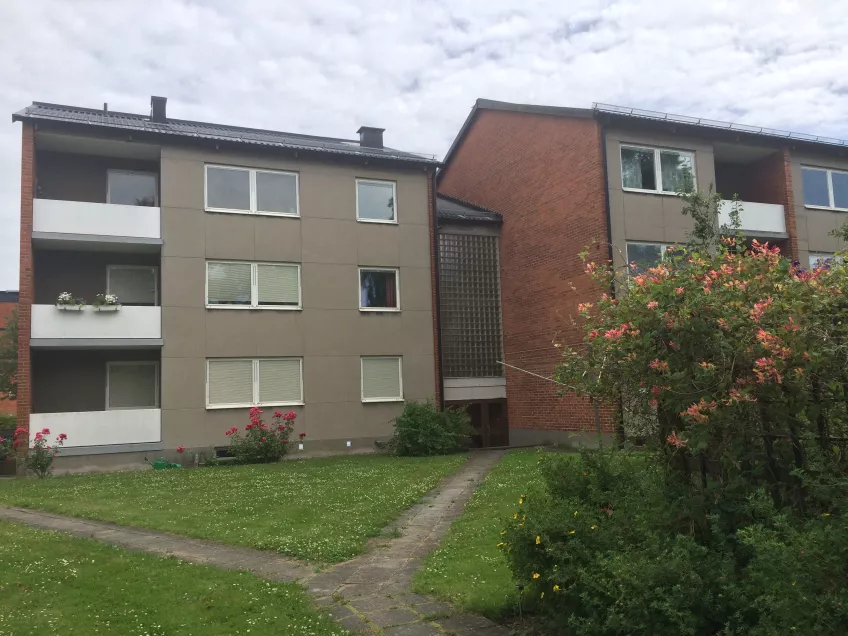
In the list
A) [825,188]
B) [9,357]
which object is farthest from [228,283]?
[825,188]

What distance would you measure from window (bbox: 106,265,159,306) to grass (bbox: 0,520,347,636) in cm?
1216

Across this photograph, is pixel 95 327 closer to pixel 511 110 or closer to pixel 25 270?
pixel 25 270

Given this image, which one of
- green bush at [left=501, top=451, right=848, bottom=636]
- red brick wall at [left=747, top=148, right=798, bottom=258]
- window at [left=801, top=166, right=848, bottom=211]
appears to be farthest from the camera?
window at [left=801, top=166, right=848, bottom=211]

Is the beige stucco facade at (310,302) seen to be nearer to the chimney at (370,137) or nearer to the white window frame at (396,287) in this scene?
the white window frame at (396,287)

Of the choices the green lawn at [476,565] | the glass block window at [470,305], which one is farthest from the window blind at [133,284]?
the green lawn at [476,565]

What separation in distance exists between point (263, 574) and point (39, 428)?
11.9 meters

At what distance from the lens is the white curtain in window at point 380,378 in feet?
64.6

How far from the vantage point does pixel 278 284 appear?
1900cm

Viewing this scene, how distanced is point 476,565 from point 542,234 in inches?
572

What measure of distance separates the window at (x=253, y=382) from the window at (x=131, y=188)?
5.03m

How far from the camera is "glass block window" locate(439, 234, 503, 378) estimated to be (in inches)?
837

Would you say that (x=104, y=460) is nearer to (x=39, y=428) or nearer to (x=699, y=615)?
(x=39, y=428)

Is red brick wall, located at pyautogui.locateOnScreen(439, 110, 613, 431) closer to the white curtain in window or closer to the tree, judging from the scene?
the white curtain in window

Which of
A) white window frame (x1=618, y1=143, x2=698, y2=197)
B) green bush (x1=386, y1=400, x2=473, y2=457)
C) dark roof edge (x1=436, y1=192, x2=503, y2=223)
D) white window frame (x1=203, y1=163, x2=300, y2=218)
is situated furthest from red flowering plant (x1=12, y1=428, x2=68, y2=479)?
white window frame (x1=618, y1=143, x2=698, y2=197)
